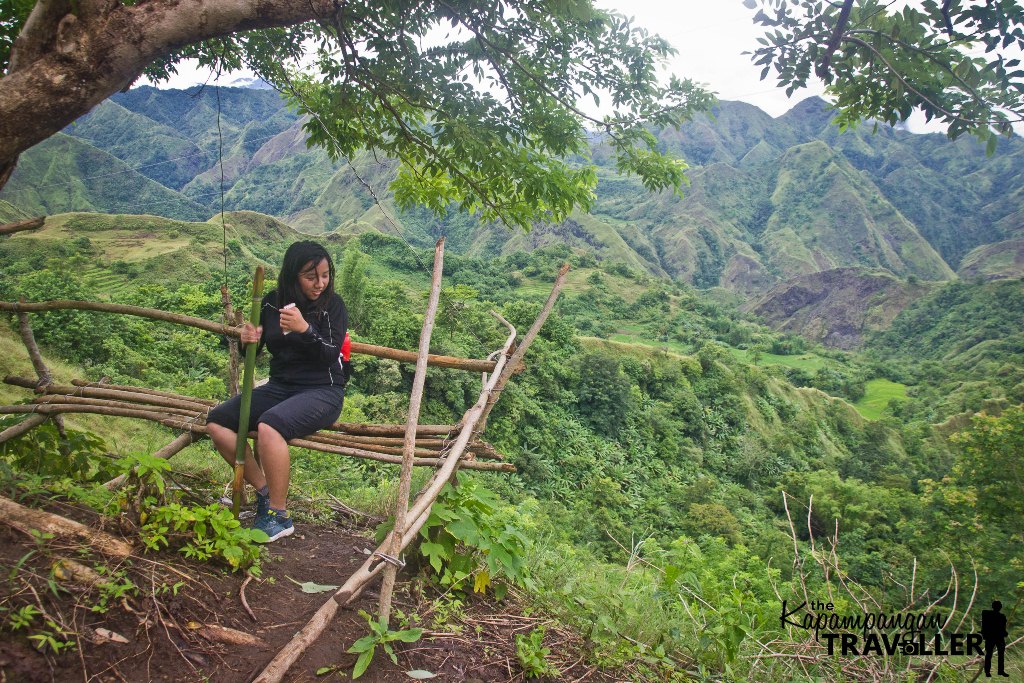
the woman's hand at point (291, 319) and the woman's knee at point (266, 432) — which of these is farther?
the woman's knee at point (266, 432)

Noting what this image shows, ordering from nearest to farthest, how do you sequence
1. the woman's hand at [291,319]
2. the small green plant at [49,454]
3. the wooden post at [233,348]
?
the woman's hand at [291,319] < the small green plant at [49,454] < the wooden post at [233,348]

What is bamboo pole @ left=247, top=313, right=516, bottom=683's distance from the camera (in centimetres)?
188

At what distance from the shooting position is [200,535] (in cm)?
229

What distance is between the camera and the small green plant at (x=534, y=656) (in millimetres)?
2391

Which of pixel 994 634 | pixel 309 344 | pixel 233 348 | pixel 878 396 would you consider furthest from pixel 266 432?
pixel 878 396

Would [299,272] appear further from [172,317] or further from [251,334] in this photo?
[172,317]

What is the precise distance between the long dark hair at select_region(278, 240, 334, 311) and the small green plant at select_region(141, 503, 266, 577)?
110cm

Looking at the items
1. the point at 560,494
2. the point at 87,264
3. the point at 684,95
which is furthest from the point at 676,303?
the point at 684,95

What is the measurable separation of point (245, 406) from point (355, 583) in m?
1.00

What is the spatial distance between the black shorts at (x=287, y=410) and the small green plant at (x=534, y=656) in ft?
4.92

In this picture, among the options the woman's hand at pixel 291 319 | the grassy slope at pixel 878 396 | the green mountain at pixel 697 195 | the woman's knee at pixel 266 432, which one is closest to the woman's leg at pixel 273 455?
the woman's knee at pixel 266 432

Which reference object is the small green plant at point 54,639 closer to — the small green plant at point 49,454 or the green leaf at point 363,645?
the green leaf at point 363,645

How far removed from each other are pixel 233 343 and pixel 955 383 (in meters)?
65.2

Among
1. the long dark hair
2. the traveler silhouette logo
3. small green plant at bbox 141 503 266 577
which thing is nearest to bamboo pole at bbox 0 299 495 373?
the long dark hair
